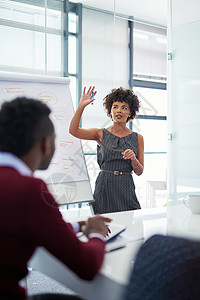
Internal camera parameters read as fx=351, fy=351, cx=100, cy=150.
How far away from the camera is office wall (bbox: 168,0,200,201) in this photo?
366 cm

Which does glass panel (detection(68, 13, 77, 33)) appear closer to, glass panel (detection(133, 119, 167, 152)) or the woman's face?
the woman's face

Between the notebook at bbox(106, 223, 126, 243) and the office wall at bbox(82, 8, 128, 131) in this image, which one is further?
the office wall at bbox(82, 8, 128, 131)

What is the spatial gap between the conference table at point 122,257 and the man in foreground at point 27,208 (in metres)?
0.05

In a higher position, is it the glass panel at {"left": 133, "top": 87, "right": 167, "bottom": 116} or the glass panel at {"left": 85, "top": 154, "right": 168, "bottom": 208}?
the glass panel at {"left": 133, "top": 87, "right": 167, "bottom": 116}

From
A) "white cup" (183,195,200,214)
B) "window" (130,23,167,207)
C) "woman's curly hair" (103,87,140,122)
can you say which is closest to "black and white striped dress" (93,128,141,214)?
"woman's curly hair" (103,87,140,122)

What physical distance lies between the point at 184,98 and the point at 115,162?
5.40 ft

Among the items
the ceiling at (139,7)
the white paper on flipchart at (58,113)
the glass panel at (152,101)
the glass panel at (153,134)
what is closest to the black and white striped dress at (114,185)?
the white paper on flipchart at (58,113)

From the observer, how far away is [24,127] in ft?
2.93

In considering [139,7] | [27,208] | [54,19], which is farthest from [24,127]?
[139,7]

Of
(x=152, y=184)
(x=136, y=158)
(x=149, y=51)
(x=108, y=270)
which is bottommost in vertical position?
(x=152, y=184)

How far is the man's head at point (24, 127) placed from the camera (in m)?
0.89

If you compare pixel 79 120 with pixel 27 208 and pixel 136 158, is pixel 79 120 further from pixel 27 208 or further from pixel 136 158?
pixel 27 208

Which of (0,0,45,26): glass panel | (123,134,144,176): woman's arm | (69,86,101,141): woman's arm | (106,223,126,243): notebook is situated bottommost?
(106,223,126,243): notebook

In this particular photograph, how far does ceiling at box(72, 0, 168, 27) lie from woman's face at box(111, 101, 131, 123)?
5.86ft
